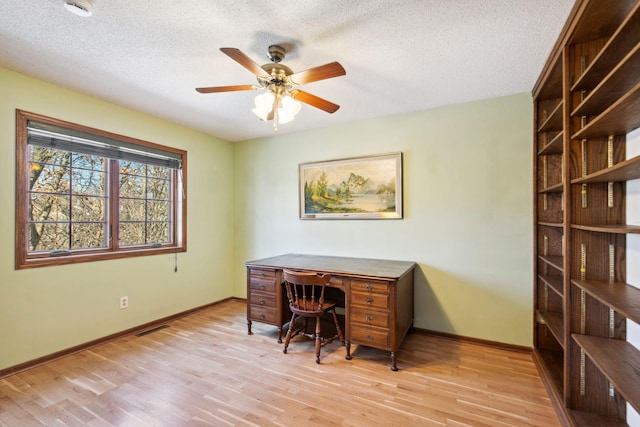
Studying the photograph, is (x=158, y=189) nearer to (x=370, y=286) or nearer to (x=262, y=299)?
(x=262, y=299)

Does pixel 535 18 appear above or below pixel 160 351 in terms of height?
above

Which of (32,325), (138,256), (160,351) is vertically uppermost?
(138,256)

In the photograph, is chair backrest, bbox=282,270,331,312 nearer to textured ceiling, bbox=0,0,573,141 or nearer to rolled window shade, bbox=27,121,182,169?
textured ceiling, bbox=0,0,573,141

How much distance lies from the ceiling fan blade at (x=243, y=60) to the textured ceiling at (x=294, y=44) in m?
0.22

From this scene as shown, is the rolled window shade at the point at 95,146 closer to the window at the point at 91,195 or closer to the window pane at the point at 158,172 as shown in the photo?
the window at the point at 91,195

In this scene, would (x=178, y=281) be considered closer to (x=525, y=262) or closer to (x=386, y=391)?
(x=386, y=391)

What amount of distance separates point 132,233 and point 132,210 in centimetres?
25

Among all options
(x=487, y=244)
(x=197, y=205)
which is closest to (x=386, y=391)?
(x=487, y=244)

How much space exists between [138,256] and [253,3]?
9.12ft

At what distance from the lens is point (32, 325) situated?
2396 millimetres

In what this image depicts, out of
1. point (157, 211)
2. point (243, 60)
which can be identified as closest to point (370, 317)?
point (243, 60)

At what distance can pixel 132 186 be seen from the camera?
3232 mm

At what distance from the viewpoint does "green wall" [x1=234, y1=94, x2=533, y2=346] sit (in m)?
2.67

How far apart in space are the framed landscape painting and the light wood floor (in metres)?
1.41
